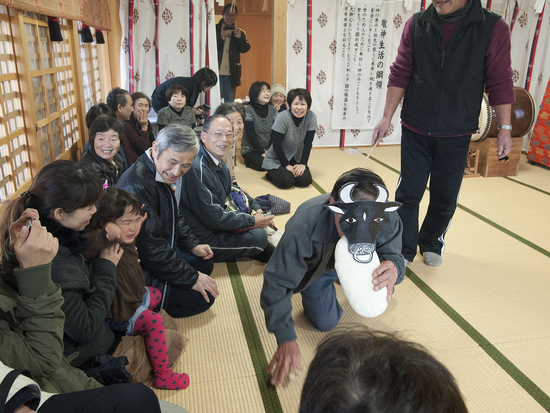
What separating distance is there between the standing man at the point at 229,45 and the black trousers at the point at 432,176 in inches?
136

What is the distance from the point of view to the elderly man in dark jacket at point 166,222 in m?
1.81

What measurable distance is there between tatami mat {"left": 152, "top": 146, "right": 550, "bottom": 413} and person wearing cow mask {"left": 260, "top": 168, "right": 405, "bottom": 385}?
28cm

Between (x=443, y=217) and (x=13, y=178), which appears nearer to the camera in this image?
(x=13, y=178)

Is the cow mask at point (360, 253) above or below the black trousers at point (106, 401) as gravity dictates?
above

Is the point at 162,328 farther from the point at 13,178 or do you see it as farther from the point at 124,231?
the point at 13,178

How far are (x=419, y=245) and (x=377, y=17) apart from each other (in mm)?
3496

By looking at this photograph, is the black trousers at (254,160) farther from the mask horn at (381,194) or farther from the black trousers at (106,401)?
the black trousers at (106,401)

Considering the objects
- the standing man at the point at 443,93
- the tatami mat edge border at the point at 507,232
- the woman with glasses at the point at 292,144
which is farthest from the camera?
the woman with glasses at the point at 292,144

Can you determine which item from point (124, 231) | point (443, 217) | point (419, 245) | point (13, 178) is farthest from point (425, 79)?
point (13, 178)

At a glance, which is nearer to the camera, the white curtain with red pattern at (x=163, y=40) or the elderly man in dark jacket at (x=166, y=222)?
the elderly man in dark jacket at (x=166, y=222)

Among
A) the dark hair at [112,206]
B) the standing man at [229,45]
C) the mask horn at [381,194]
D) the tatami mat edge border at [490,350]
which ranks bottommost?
the tatami mat edge border at [490,350]

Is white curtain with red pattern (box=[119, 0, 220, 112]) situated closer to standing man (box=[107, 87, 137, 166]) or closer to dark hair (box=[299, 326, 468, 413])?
standing man (box=[107, 87, 137, 166])

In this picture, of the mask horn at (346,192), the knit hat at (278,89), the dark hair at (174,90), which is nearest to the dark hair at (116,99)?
the dark hair at (174,90)

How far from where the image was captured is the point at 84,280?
49.9 inches
